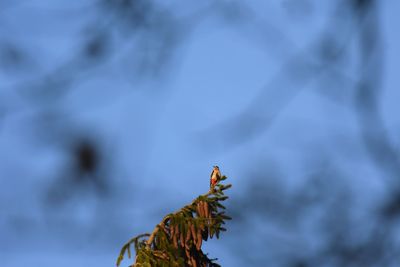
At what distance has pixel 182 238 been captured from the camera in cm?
792

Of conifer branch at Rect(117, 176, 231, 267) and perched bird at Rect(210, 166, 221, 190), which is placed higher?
perched bird at Rect(210, 166, 221, 190)

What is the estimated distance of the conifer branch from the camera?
7.83 meters

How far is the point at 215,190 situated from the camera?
823cm

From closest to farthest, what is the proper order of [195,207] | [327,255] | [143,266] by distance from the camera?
[327,255] → [143,266] → [195,207]

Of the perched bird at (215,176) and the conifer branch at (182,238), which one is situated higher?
the perched bird at (215,176)

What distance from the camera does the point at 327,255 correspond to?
4.36 metres

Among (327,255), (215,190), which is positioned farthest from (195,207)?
(327,255)

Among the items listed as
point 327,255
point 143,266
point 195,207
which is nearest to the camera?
point 327,255

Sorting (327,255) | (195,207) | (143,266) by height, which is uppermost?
(195,207)

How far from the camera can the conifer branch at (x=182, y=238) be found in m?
7.83

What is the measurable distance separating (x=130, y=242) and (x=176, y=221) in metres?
0.45

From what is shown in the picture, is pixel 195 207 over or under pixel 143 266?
over

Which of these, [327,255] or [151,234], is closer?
[327,255]

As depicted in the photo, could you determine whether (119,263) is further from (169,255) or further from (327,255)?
(327,255)
